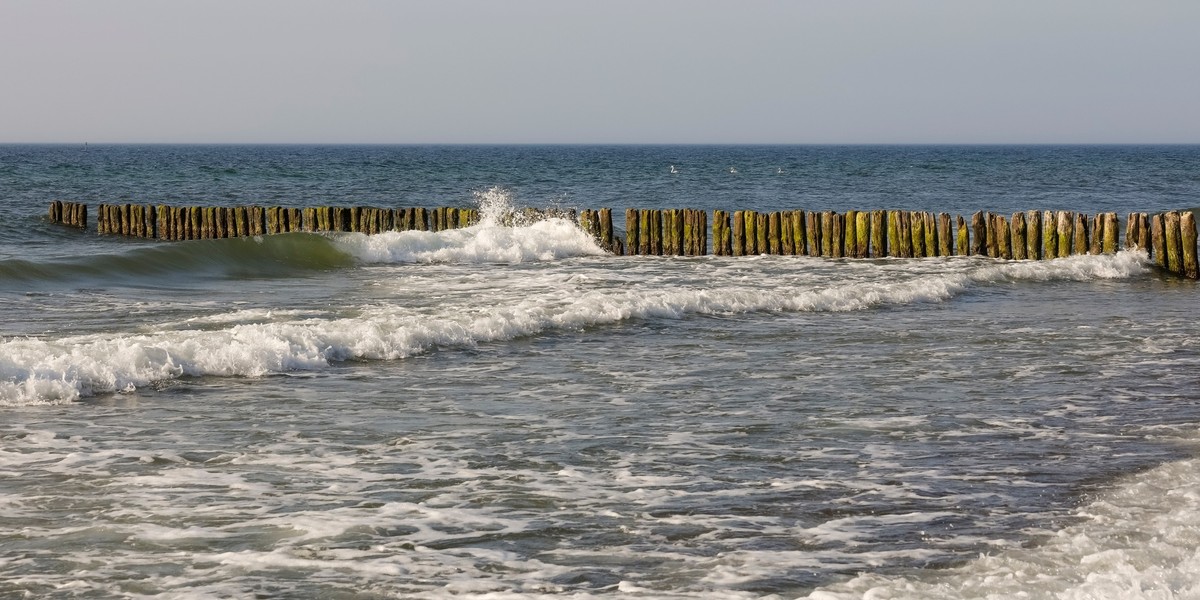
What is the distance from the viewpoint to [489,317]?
501 inches

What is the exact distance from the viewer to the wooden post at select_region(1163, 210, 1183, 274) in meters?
19.7

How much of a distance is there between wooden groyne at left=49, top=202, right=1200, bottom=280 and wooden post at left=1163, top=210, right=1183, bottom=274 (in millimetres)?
16

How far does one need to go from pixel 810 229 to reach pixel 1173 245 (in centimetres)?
596

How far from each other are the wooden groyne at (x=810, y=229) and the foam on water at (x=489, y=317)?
0.71 metres

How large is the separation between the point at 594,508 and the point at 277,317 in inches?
311

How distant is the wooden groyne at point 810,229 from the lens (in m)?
20.6

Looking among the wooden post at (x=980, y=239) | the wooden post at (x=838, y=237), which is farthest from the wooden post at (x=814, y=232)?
the wooden post at (x=980, y=239)

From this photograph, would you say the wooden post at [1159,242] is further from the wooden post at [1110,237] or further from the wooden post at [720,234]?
the wooden post at [720,234]

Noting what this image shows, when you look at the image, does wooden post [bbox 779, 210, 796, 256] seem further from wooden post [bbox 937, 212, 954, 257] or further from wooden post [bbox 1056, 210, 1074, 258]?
wooden post [bbox 1056, 210, 1074, 258]

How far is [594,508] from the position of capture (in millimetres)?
6316

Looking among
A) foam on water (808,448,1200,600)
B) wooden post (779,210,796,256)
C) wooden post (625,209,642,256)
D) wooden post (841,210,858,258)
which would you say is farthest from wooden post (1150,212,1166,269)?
foam on water (808,448,1200,600)

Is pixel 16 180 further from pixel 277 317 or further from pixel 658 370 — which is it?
pixel 658 370

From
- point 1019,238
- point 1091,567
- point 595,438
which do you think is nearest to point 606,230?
point 1019,238

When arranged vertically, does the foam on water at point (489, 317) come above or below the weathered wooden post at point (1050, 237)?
below
